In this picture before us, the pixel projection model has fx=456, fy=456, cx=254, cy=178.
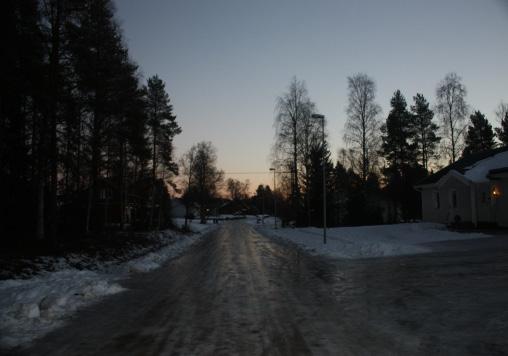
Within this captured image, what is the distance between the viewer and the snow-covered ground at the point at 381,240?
21.9 metres

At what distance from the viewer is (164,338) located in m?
7.07

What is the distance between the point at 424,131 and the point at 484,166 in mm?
24499

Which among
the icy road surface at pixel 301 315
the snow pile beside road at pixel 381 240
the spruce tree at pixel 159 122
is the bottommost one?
the icy road surface at pixel 301 315

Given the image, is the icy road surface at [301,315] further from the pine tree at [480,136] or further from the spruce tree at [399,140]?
the pine tree at [480,136]

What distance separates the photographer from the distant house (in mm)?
32031

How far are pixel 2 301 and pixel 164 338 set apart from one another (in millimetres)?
4645

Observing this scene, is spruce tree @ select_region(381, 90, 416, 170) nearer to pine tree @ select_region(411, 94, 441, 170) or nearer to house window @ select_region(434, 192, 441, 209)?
pine tree @ select_region(411, 94, 441, 170)

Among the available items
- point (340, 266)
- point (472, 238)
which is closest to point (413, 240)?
point (472, 238)

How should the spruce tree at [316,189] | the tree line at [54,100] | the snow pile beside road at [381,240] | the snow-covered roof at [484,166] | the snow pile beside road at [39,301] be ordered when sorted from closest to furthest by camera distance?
1. the snow pile beside road at [39,301]
2. the tree line at [54,100]
3. the snow pile beside road at [381,240]
4. the snow-covered roof at [484,166]
5. the spruce tree at [316,189]

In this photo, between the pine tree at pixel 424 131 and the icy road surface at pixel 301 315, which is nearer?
the icy road surface at pixel 301 315

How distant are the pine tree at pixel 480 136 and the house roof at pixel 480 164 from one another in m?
26.0

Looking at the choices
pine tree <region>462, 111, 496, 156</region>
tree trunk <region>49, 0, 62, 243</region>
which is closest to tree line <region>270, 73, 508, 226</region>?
pine tree <region>462, 111, 496, 156</region>

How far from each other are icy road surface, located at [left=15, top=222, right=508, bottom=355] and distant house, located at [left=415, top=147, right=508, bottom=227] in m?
19.0

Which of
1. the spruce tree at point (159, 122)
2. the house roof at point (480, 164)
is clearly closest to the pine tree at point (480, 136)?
the house roof at point (480, 164)
